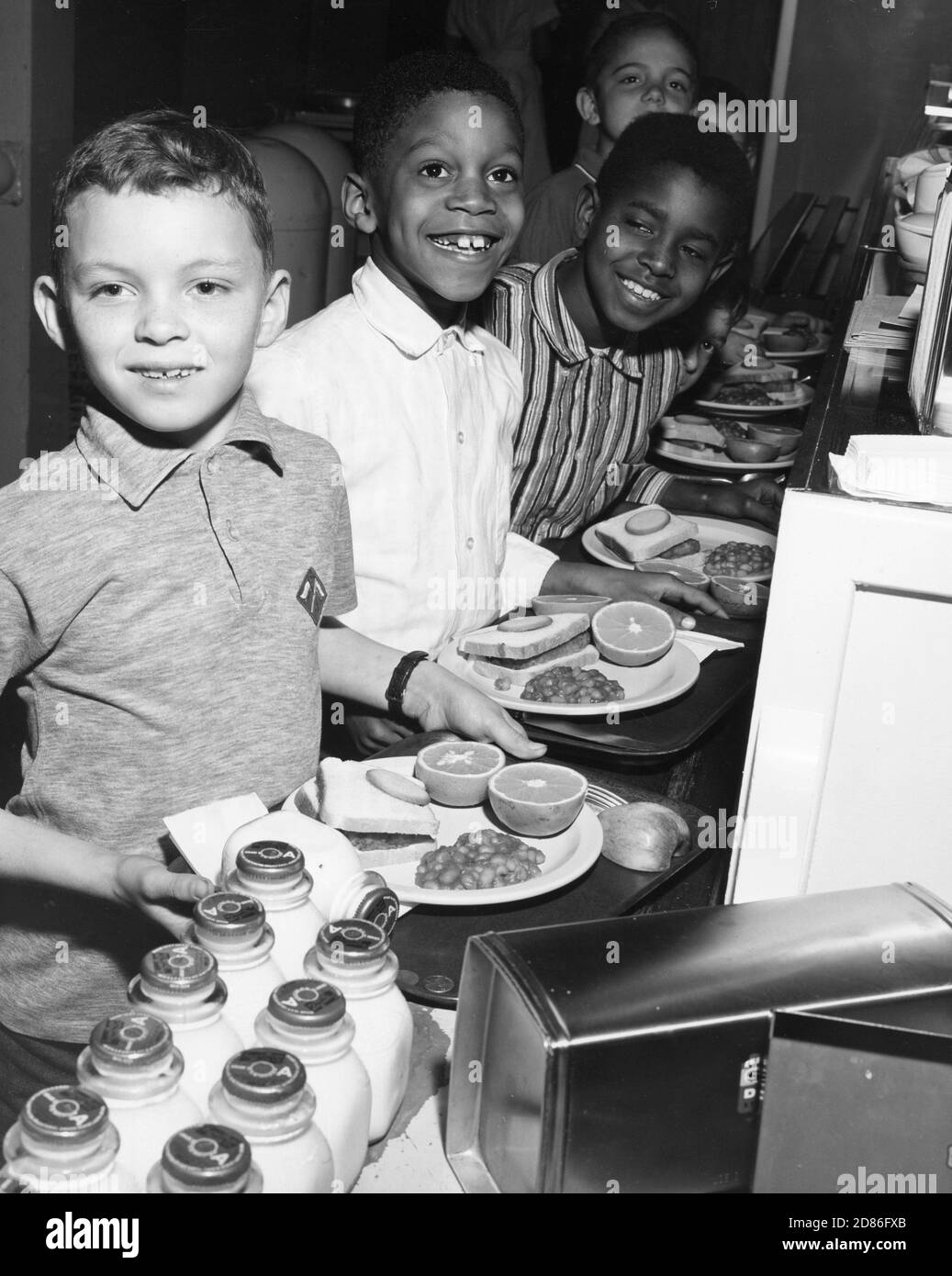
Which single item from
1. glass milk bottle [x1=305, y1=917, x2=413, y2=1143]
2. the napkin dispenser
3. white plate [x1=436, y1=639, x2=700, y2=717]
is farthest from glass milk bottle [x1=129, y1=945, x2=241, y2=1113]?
white plate [x1=436, y1=639, x2=700, y2=717]

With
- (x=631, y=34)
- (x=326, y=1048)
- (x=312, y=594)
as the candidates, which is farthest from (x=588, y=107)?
(x=326, y=1048)

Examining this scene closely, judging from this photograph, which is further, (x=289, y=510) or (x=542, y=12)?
(x=542, y=12)

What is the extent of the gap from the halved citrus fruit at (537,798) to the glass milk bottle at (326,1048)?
1.96ft

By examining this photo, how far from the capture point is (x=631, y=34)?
4512 millimetres

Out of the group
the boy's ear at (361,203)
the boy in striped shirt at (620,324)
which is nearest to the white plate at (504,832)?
the boy's ear at (361,203)

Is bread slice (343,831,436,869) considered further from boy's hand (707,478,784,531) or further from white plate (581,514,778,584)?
boy's hand (707,478,784,531)

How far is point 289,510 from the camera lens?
1624 millimetres

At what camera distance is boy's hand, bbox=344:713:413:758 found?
2.10 metres

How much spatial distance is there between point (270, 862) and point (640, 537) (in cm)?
186

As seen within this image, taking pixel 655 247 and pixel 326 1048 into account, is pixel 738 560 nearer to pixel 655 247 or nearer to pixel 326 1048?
pixel 655 247

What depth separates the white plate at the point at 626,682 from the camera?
195 cm

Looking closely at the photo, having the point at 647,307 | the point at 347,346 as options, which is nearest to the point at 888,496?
the point at 347,346
